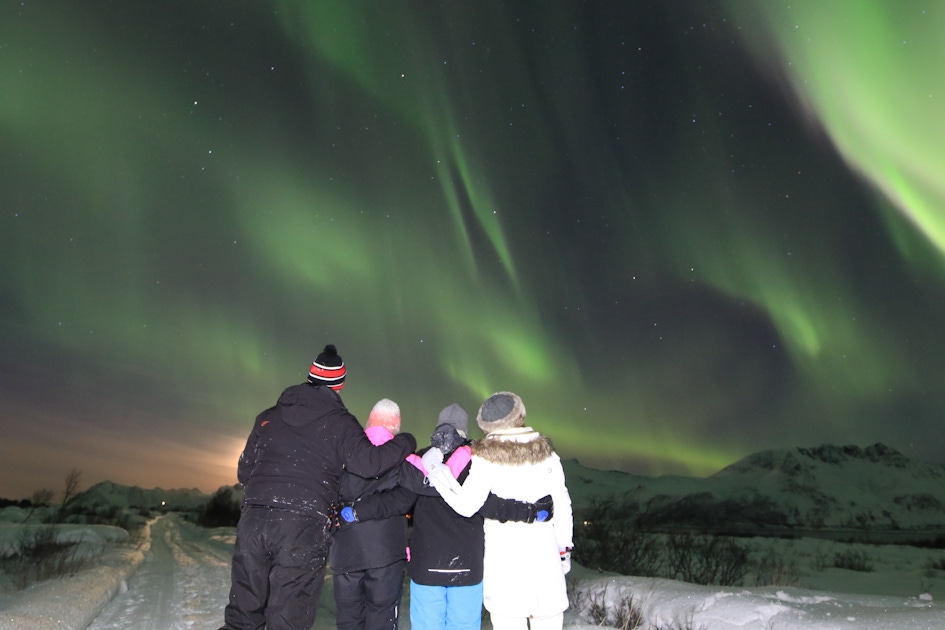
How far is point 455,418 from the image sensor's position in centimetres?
463

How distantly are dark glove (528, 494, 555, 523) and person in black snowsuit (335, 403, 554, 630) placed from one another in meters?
0.36

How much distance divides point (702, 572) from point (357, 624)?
1216 centimetres

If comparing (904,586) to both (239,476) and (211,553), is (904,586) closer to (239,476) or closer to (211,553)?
(211,553)

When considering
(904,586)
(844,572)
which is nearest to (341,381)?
(904,586)

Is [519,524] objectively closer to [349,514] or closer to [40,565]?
[349,514]

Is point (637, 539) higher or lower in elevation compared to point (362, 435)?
lower

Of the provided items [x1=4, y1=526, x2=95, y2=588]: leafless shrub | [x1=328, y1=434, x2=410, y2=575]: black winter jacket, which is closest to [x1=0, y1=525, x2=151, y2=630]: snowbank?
[x1=4, y1=526, x2=95, y2=588]: leafless shrub

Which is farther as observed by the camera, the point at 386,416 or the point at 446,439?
the point at 386,416

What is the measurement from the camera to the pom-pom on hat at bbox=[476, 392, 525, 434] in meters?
4.34

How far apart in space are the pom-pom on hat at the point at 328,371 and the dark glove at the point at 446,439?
77 cm

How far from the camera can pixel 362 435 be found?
4320 mm

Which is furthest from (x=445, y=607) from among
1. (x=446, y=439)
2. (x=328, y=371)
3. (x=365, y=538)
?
(x=328, y=371)

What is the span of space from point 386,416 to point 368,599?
1.27 meters

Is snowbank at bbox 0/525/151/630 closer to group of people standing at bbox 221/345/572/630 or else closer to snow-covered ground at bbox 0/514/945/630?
snow-covered ground at bbox 0/514/945/630
